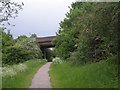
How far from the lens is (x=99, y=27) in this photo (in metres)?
9.79

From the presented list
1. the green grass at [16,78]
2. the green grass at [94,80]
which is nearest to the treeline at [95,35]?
the green grass at [94,80]

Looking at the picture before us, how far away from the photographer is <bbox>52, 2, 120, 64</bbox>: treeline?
363 inches

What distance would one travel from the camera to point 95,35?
12.3 meters

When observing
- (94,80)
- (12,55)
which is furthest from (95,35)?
(12,55)

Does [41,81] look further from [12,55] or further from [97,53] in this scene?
[12,55]

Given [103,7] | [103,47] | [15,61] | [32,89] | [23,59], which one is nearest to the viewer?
[32,89]

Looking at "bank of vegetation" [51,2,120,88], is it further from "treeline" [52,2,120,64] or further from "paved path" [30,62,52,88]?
"paved path" [30,62,52,88]

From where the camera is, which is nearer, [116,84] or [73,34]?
[116,84]

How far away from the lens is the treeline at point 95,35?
9.21 meters

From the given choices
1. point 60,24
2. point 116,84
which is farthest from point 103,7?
point 60,24

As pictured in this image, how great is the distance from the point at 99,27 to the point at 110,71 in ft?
9.19

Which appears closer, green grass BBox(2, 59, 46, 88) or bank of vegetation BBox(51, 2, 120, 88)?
green grass BBox(2, 59, 46, 88)

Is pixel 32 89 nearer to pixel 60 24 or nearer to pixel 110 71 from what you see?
pixel 110 71

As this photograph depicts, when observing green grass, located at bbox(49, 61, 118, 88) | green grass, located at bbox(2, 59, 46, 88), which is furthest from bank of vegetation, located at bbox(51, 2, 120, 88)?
green grass, located at bbox(2, 59, 46, 88)
